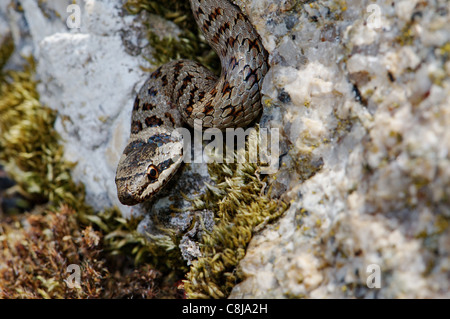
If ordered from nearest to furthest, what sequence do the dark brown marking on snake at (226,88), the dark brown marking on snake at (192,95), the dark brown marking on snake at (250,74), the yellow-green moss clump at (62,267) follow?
the dark brown marking on snake at (250,74)
the dark brown marking on snake at (226,88)
the yellow-green moss clump at (62,267)
the dark brown marking on snake at (192,95)

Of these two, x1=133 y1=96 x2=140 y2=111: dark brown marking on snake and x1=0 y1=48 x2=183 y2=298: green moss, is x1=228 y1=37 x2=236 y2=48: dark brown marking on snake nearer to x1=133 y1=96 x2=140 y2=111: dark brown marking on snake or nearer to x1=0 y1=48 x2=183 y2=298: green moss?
x1=133 y1=96 x2=140 y2=111: dark brown marking on snake

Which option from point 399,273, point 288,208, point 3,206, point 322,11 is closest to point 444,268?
point 399,273

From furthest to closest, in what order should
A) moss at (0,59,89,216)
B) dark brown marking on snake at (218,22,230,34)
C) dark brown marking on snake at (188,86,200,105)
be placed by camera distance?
moss at (0,59,89,216) < dark brown marking on snake at (188,86,200,105) < dark brown marking on snake at (218,22,230,34)

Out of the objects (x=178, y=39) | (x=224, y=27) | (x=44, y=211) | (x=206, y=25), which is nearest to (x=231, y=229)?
(x=224, y=27)

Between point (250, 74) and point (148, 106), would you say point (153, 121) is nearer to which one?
point (148, 106)

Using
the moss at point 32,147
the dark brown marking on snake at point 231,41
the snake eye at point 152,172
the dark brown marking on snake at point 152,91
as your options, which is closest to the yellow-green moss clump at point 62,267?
the moss at point 32,147

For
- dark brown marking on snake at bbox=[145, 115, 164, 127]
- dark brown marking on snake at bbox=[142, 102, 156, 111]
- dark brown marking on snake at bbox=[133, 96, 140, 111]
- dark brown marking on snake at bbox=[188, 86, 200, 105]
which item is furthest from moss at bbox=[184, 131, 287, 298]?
dark brown marking on snake at bbox=[133, 96, 140, 111]

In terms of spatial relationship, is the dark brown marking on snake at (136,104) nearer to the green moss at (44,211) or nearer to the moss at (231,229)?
the green moss at (44,211)
